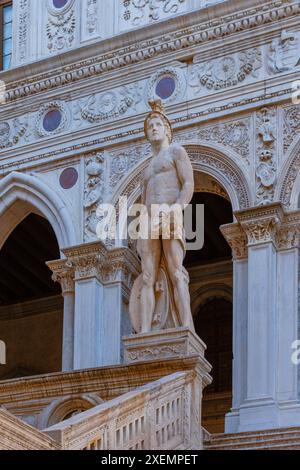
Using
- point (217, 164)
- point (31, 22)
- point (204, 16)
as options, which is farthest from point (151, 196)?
point (31, 22)

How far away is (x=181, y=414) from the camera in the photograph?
1538cm

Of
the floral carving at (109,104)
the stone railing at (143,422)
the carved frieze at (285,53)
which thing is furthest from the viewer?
the floral carving at (109,104)

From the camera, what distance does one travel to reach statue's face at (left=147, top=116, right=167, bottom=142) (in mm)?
17250

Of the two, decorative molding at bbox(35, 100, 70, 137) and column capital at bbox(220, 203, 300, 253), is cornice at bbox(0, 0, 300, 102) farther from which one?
column capital at bbox(220, 203, 300, 253)

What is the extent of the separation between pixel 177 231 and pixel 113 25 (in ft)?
24.4

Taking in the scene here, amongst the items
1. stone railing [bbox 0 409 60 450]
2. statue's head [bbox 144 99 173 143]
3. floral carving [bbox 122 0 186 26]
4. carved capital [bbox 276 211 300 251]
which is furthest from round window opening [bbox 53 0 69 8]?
stone railing [bbox 0 409 60 450]

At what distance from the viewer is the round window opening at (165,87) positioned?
72.9ft

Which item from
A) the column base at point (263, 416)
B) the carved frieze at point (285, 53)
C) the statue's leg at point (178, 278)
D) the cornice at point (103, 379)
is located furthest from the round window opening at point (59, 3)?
the cornice at point (103, 379)

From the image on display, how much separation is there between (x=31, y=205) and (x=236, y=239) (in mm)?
3959

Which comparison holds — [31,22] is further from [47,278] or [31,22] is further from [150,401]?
[150,401]

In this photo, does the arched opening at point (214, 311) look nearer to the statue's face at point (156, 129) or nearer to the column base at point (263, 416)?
the column base at point (263, 416)

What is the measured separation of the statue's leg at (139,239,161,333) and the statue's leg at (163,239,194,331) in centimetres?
12

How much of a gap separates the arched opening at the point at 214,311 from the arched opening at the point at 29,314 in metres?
2.83

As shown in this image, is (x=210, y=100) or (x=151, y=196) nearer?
(x=151, y=196)
